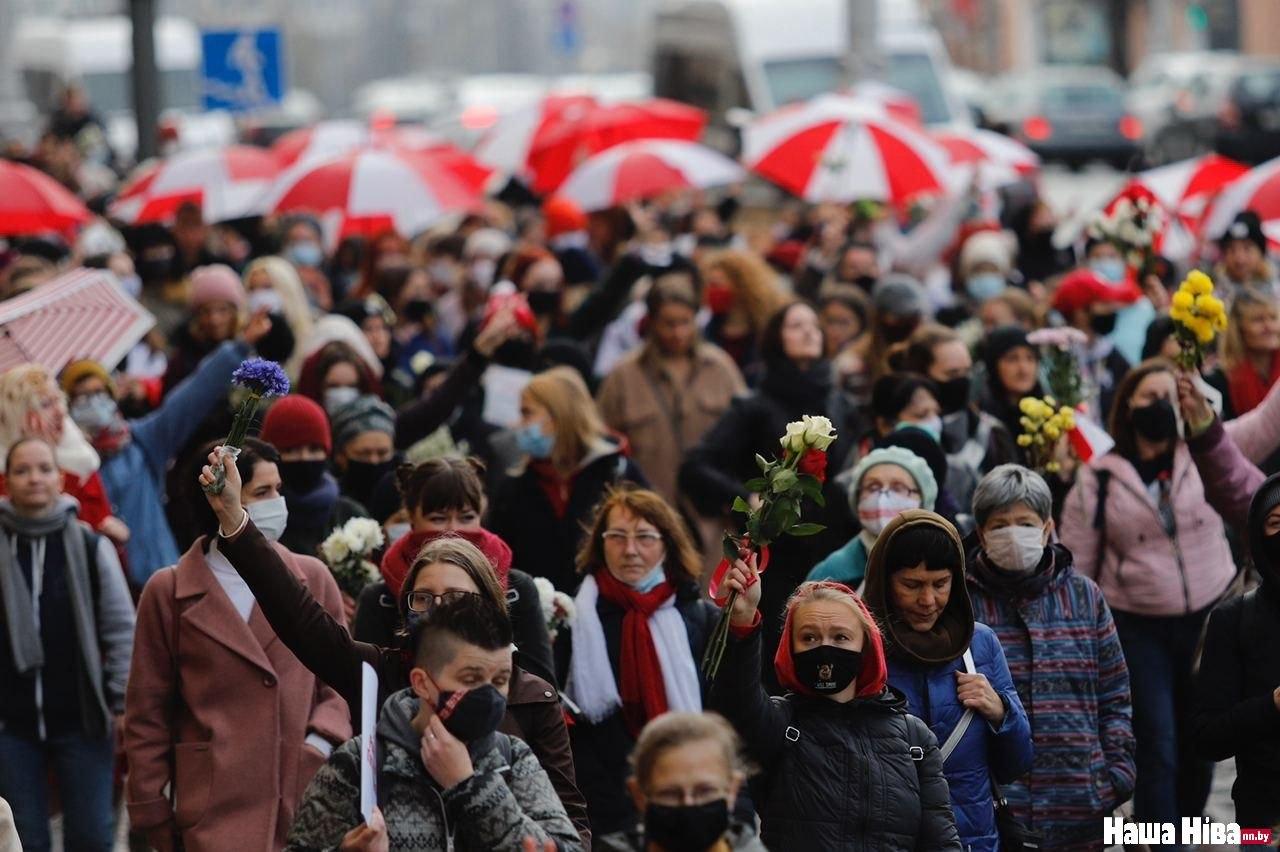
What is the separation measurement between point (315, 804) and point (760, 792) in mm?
1190

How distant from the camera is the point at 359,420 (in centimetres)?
865

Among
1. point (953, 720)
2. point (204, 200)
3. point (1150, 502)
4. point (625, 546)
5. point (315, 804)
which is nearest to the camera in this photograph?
point (315, 804)

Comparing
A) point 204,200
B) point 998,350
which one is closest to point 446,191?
point 204,200

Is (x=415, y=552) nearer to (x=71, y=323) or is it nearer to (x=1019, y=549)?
(x=1019, y=549)

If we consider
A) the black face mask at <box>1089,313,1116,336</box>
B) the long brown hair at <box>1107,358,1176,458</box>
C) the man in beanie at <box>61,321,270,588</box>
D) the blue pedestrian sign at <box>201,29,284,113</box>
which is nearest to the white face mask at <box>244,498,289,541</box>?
the man in beanie at <box>61,321,270,588</box>

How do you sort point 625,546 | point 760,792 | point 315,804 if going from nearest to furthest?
point 315,804, point 760,792, point 625,546

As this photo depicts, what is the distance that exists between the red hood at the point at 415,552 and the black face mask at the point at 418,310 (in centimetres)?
652

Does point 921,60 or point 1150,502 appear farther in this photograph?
point 921,60

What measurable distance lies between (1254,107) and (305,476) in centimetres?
3460

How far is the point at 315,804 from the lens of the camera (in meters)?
4.88

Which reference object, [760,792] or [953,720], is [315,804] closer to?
[760,792]

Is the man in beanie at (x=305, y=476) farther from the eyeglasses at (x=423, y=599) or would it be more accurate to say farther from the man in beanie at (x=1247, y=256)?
the man in beanie at (x=1247, y=256)

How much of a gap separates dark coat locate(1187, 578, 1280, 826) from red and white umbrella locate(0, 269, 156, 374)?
4.30m

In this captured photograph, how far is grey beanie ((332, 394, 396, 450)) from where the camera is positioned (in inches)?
338
